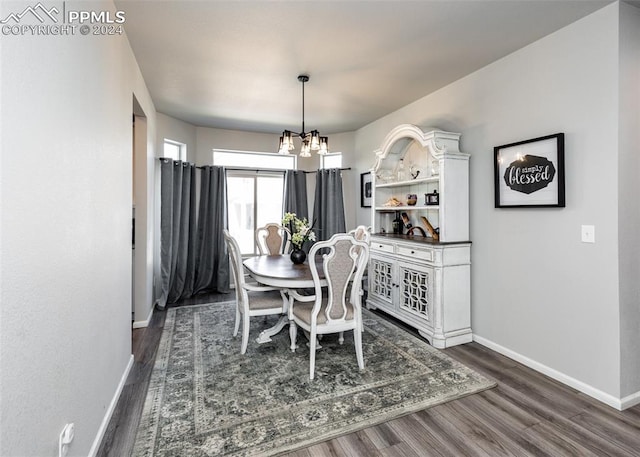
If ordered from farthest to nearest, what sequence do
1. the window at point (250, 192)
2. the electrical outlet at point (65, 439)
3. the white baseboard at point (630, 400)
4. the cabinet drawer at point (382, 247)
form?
the window at point (250, 192) < the cabinet drawer at point (382, 247) < the white baseboard at point (630, 400) < the electrical outlet at point (65, 439)

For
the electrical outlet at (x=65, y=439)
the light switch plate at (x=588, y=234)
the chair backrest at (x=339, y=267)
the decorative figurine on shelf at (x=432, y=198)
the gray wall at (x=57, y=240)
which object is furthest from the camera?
the decorative figurine on shelf at (x=432, y=198)

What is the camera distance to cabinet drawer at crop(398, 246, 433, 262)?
Result: 10.4 feet

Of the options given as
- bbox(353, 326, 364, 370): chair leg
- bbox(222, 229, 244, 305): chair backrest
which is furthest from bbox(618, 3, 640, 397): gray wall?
bbox(222, 229, 244, 305): chair backrest

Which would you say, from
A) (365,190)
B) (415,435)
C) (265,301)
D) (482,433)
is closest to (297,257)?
(265,301)

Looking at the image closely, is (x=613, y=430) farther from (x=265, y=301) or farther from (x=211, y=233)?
(x=211, y=233)

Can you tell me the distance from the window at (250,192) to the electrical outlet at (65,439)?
4.17 m

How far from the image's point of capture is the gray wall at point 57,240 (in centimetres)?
96

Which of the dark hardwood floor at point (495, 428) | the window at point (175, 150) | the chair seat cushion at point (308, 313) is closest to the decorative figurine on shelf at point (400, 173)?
the chair seat cushion at point (308, 313)

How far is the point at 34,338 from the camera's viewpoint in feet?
3.54

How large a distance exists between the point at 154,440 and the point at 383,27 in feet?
10.4

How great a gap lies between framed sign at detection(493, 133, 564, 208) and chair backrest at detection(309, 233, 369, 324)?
1.46 m

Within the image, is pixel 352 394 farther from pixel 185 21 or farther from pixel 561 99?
pixel 185 21

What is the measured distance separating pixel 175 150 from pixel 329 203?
2625 millimetres

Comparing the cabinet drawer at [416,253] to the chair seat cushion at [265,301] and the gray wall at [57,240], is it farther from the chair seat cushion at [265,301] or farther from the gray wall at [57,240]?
the gray wall at [57,240]
